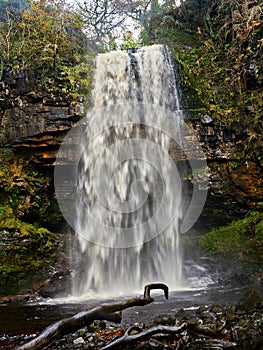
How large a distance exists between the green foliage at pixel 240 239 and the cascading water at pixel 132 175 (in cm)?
90

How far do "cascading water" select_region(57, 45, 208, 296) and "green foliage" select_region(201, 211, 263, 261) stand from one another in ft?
2.95

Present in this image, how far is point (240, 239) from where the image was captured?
8.68 m

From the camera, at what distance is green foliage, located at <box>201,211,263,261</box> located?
8211 mm

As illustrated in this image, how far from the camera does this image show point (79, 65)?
Answer: 9.78 metres

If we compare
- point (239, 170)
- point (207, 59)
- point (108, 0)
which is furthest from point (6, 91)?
point (108, 0)

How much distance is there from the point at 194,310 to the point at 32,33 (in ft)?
28.2

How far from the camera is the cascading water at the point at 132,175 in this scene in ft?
28.2

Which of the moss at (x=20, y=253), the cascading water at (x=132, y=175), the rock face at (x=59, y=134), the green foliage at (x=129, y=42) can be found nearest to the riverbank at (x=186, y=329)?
the moss at (x=20, y=253)

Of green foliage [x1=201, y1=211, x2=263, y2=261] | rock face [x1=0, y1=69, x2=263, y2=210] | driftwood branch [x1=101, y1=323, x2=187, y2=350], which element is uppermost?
rock face [x1=0, y1=69, x2=263, y2=210]

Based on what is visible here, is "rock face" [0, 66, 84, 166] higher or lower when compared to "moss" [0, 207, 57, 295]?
higher

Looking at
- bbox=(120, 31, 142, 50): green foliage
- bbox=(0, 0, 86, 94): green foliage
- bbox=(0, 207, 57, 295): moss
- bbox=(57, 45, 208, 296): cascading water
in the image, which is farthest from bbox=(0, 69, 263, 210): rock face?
bbox=(120, 31, 142, 50): green foliage

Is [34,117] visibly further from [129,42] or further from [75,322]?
[129,42]

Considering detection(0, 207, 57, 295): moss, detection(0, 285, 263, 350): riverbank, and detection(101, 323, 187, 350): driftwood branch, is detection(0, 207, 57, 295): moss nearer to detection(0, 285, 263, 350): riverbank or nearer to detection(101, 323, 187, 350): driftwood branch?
A: detection(0, 285, 263, 350): riverbank

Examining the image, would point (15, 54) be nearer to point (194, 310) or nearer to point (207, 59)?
point (207, 59)
